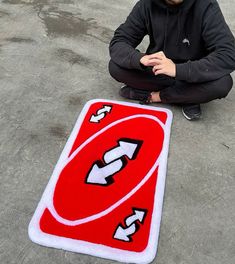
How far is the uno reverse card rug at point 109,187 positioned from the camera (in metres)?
1.43

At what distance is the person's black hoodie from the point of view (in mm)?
1852

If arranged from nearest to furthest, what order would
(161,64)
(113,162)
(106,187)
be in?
(106,187)
(113,162)
(161,64)

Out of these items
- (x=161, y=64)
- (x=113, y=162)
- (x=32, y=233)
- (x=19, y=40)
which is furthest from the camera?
(x=19, y=40)

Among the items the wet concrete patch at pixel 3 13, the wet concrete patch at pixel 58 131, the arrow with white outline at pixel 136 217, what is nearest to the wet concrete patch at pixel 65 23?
the wet concrete patch at pixel 3 13

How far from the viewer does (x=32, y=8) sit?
2.97 m

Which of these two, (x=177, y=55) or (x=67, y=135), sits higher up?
(x=177, y=55)

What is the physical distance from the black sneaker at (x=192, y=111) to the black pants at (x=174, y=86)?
0.04 metres

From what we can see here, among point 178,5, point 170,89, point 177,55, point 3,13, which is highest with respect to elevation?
point 178,5

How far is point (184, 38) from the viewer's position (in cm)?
198

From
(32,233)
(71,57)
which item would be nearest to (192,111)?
(71,57)

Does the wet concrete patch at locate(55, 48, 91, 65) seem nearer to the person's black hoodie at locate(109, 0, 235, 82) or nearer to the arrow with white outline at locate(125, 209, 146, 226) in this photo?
the person's black hoodie at locate(109, 0, 235, 82)

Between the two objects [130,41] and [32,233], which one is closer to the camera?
[32,233]

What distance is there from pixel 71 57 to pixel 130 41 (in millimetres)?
546

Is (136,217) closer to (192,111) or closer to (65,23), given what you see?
(192,111)
